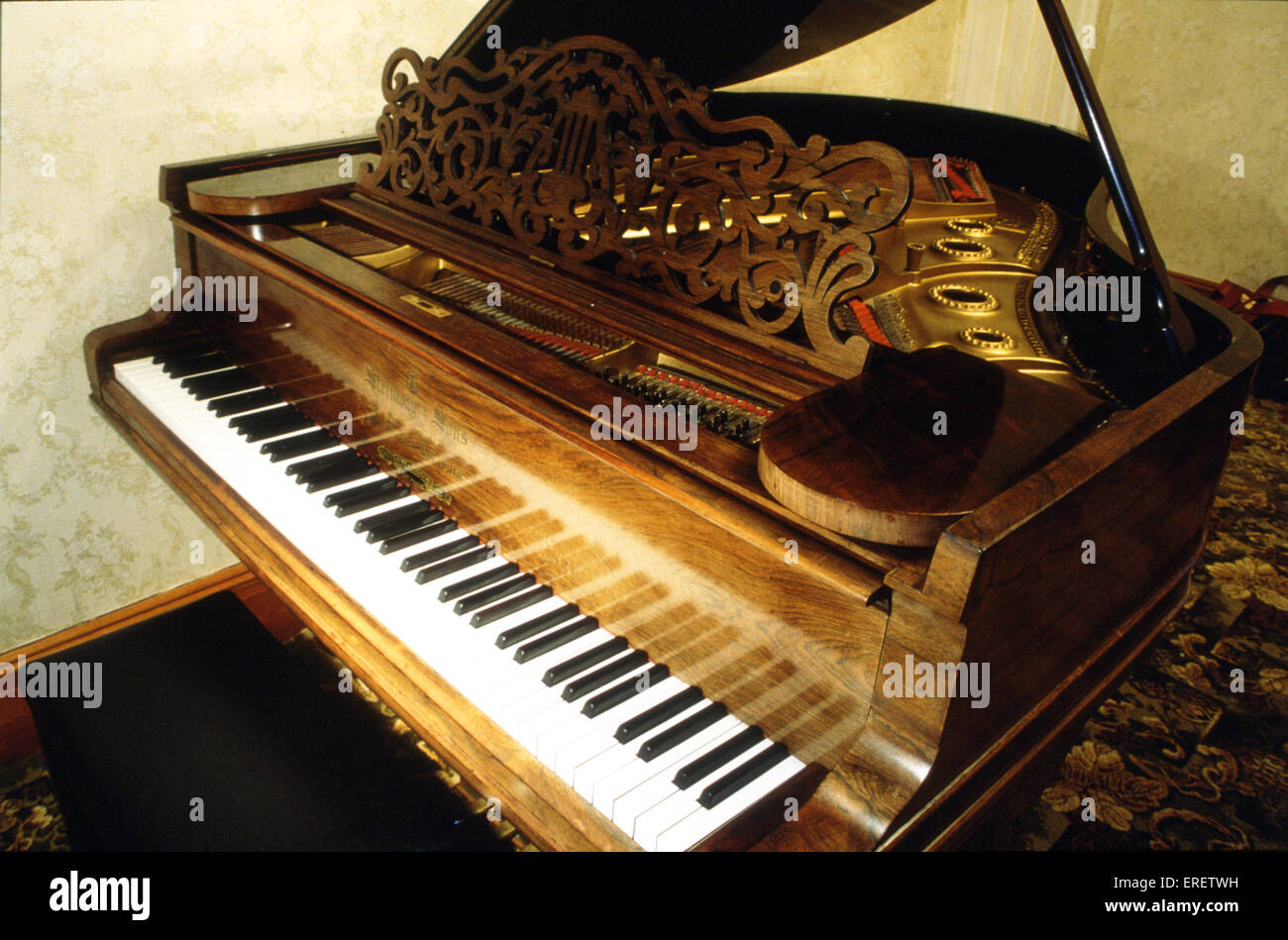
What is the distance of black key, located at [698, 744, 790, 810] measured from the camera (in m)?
1.17

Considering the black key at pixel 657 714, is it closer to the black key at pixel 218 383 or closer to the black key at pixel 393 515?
the black key at pixel 393 515

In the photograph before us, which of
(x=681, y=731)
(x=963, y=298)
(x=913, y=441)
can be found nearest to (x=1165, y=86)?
(x=963, y=298)

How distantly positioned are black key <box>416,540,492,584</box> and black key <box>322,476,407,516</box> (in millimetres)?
258

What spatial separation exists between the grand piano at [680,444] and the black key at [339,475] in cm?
1

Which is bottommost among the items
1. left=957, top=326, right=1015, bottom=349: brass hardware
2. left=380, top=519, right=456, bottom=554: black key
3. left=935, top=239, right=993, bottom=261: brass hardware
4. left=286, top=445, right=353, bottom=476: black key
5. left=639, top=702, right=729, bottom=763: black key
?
left=639, top=702, right=729, bottom=763: black key

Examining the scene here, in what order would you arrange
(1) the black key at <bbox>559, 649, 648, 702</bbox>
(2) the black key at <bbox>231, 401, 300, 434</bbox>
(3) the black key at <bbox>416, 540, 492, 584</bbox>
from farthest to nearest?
(2) the black key at <bbox>231, 401, 300, 434</bbox>, (3) the black key at <bbox>416, 540, 492, 584</bbox>, (1) the black key at <bbox>559, 649, 648, 702</bbox>

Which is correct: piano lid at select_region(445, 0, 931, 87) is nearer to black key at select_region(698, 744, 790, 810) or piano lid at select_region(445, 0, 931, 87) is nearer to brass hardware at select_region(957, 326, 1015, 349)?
brass hardware at select_region(957, 326, 1015, 349)

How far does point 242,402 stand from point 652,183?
3.84 ft

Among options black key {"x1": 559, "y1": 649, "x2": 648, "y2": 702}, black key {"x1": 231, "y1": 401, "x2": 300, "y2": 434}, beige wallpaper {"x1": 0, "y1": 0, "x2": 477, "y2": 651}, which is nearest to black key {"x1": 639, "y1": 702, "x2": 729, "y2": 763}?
black key {"x1": 559, "y1": 649, "x2": 648, "y2": 702}

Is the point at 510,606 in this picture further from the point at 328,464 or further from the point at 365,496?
the point at 328,464

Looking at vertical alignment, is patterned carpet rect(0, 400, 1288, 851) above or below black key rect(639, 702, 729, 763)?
below

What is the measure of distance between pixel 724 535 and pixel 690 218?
61 centimetres
